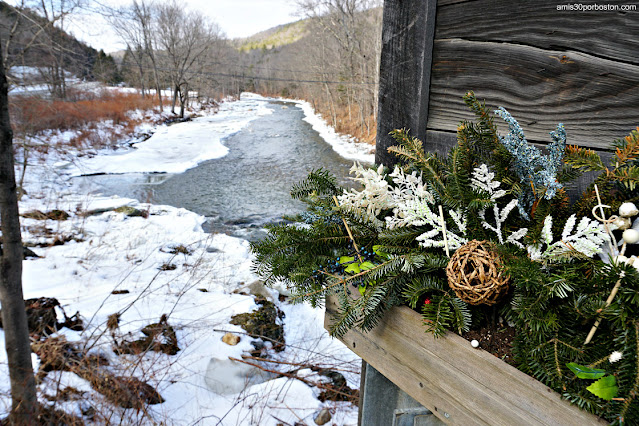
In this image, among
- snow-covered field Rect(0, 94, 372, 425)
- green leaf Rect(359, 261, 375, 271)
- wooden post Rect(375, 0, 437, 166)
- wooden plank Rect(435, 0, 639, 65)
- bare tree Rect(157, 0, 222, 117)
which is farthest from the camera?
bare tree Rect(157, 0, 222, 117)

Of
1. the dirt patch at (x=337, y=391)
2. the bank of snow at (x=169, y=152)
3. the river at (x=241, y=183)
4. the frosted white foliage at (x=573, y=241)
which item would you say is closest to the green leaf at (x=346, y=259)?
the frosted white foliage at (x=573, y=241)

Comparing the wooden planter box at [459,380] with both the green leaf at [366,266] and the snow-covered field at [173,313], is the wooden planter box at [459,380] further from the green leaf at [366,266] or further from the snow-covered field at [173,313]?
the snow-covered field at [173,313]

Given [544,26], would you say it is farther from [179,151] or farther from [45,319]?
[179,151]

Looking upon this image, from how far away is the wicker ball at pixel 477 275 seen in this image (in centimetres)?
82

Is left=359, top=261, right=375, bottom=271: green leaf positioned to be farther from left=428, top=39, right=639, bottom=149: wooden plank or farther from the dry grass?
the dry grass

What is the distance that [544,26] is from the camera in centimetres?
100

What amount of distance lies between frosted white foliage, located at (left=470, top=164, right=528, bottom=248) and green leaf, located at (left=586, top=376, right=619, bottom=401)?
319mm

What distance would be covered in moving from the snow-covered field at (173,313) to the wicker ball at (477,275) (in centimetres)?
253

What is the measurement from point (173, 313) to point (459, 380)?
13.6ft

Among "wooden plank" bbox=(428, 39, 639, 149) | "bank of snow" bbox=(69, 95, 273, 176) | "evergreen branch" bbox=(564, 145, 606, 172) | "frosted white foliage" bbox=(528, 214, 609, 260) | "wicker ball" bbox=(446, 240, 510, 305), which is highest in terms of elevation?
"wooden plank" bbox=(428, 39, 639, 149)

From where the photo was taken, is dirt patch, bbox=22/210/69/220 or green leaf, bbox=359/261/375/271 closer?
green leaf, bbox=359/261/375/271

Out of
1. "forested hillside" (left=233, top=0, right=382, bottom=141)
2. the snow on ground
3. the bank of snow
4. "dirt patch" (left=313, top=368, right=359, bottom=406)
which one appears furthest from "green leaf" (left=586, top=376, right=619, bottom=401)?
"forested hillside" (left=233, top=0, right=382, bottom=141)

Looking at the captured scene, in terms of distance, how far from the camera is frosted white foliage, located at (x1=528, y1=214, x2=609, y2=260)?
2.56 ft

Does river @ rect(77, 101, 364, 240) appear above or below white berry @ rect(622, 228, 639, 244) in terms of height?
below
